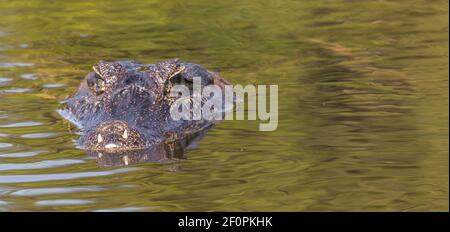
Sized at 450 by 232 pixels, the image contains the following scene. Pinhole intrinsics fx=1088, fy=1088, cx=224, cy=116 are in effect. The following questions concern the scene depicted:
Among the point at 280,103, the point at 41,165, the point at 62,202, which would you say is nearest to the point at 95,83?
the point at 280,103

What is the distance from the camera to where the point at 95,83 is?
37.8 ft

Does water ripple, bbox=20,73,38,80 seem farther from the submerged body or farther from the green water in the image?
the submerged body

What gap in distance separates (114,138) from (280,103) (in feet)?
7.95

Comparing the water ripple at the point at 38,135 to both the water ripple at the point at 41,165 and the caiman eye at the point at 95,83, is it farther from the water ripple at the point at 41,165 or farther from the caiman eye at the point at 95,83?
the water ripple at the point at 41,165

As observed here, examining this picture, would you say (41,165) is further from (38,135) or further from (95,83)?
(95,83)

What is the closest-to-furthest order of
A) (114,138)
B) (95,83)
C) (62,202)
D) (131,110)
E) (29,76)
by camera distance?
(62,202)
(114,138)
(131,110)
(95,83)
(29,76)

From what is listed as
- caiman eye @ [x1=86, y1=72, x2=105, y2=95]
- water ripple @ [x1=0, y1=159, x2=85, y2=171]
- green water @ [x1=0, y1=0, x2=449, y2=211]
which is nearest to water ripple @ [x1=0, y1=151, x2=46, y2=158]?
green water @ [x1=0, y1=0, x2=449, y2=211]

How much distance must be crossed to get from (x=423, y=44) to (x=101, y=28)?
5.23m

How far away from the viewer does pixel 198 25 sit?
55.4ft

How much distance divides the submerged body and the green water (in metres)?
0.29

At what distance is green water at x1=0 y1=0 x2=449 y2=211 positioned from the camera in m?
8.41
